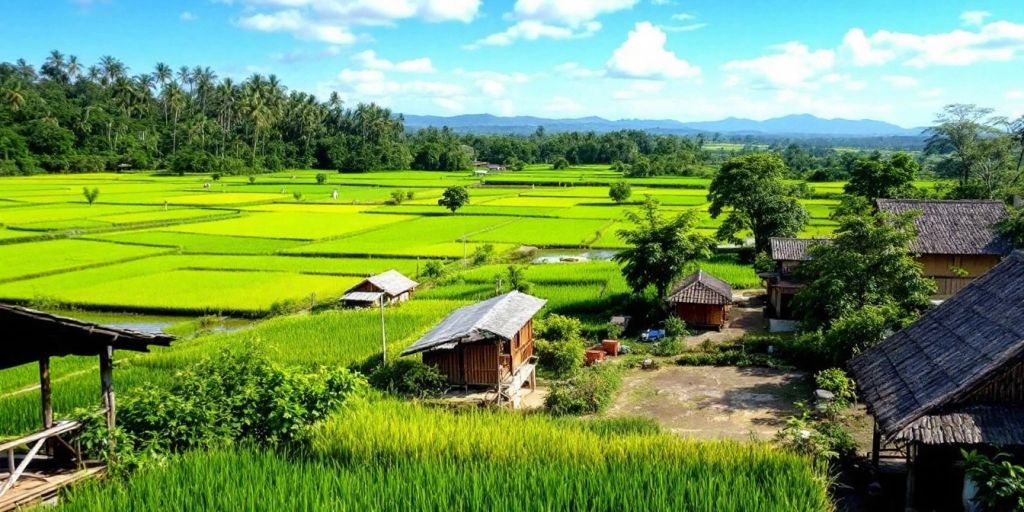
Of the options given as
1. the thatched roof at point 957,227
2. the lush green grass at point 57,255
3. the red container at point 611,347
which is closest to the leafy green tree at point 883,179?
the thatched roof at point 957,227

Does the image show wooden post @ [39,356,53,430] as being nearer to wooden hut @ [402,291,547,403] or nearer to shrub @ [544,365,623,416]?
wooden hut @ [402,291,547,403]

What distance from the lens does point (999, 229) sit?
22844 mm

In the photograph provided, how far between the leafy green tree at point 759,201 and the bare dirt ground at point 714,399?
16.4 m

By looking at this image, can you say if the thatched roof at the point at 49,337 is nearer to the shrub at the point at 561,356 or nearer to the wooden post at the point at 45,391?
the wooden post at the point at 45,391

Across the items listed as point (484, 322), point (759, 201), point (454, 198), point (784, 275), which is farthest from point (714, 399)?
point (454, 198)

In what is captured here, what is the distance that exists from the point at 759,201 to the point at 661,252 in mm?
12476

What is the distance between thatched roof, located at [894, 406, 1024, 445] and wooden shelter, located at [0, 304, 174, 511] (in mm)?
9743

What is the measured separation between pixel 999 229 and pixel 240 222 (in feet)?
143

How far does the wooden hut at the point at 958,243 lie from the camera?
22875 millimetres

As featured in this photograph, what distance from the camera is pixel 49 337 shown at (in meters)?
8.43

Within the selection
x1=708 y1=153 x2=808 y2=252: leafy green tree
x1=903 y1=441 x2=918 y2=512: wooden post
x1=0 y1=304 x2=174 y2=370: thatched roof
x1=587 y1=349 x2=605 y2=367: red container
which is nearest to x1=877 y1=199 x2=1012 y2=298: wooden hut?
x1=708 y1=153 x2=808 y2=252: leafy green tree

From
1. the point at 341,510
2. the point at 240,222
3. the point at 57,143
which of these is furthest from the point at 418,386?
the point at 57,143

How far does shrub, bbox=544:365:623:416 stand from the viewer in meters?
16.1

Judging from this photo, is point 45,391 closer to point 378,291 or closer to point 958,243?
point 378,291
